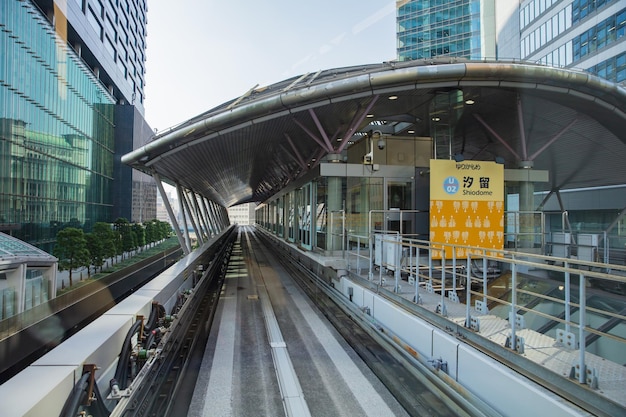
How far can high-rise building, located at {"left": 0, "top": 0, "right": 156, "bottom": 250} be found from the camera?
20.0 metres

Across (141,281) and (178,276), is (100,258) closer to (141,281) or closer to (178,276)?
(141,281)

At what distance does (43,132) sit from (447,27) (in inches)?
2039

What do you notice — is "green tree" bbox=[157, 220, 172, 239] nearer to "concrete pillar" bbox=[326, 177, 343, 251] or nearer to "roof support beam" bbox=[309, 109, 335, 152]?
"roof support beam" bbox=[309, 109, 335, 152]

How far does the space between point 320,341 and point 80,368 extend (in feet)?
14.6

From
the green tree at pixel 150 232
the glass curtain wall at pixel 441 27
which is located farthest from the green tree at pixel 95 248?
the glass curtain wall at pixel 441 27

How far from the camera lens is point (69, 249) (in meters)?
17.3

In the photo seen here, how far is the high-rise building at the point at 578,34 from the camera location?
27730 mm

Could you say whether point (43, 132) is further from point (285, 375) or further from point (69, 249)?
point (285, 375)

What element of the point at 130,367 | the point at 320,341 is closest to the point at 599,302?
the point at 320,341

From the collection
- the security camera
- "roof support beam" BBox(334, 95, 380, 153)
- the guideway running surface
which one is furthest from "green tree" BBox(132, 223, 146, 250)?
the security camera

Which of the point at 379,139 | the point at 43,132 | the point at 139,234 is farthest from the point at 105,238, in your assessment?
the point at 379,139

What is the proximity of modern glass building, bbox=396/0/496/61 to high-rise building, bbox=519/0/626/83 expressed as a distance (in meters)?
11.6

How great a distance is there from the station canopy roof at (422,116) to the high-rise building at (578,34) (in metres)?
14.6

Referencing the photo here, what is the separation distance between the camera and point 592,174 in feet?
70.2
